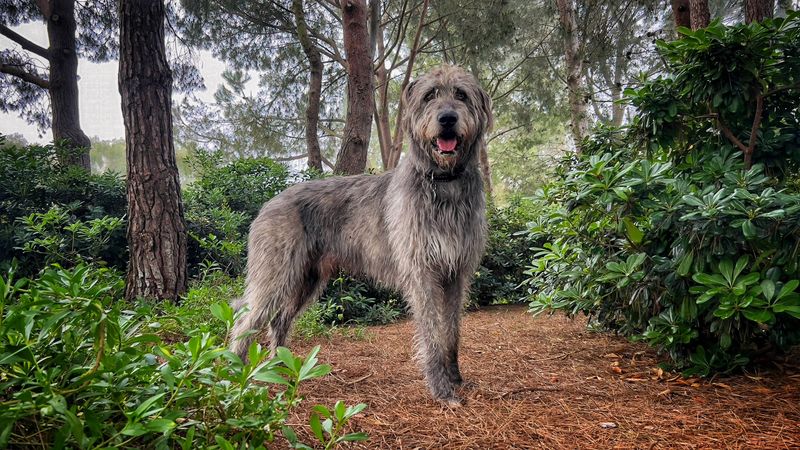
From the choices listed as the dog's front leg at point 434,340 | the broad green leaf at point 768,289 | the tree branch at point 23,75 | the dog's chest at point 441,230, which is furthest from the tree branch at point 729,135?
the tree branch at point 23,75

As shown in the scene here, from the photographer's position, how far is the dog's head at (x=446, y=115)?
3168 mm

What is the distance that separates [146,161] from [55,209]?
1.01 meters

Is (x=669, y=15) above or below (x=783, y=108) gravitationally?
above

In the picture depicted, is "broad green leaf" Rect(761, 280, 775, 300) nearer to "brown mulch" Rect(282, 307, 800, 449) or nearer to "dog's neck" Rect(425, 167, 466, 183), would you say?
"brown mulch" Rect(282, 307, 800, 449)

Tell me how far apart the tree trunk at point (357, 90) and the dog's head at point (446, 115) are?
531cm

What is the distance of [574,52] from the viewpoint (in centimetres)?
1040

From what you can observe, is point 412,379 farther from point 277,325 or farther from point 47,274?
point 47,274

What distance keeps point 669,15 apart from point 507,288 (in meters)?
9.27

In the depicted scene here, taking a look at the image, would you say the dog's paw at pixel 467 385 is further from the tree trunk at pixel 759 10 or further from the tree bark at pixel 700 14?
the tree bark at pixel 700 14

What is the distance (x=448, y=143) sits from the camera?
3.18 m

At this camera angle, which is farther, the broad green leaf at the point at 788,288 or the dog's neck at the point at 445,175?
the dog's neck at the point at 445,175

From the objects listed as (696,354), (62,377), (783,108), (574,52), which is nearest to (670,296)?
(696,354)

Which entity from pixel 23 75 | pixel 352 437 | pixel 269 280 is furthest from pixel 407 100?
pixel 23 75

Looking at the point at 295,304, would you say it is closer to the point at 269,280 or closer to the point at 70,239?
the point at 269,280
